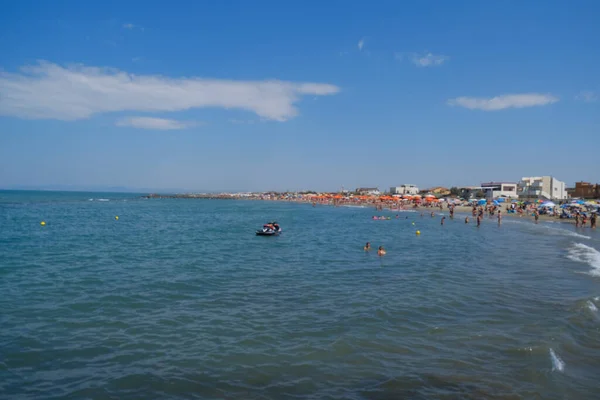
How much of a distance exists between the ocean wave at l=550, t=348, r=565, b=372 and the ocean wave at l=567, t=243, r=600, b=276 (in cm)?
1215

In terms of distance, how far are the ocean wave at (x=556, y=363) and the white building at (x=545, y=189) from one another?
3572 inches

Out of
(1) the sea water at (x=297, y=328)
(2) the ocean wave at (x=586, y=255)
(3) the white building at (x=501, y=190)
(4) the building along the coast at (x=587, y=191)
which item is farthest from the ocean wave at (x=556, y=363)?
(4) the building along the coast at (x=587, y=191)

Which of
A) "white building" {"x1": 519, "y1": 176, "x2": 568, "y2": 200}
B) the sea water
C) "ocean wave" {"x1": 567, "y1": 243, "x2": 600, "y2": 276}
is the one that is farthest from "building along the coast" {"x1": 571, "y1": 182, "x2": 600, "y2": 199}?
the sea water

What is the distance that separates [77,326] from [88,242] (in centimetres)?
2026

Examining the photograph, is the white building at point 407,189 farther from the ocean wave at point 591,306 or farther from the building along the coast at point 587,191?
the ocean wave at point 591,306

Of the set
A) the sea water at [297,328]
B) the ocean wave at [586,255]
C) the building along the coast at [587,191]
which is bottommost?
the sea water at [297,328]

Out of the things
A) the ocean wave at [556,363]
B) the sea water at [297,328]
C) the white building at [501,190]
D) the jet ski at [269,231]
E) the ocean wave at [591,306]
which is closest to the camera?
the sea water at [297,328]

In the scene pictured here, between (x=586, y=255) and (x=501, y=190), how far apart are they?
76331mm

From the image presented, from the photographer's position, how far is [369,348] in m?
9.84

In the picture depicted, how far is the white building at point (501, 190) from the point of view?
9150 cm

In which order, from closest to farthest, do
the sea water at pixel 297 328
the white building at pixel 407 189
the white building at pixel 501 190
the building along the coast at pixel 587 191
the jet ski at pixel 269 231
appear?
the sea water at pixel 297 328
the jet ski at pixel 269 231
the building along the coast at pixel 587 191
the white building at pixel 501 190
the white building at pixel 407 189

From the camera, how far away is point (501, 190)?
9531 cm

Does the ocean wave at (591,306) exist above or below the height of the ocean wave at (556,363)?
above

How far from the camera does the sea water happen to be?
8.08 meters
